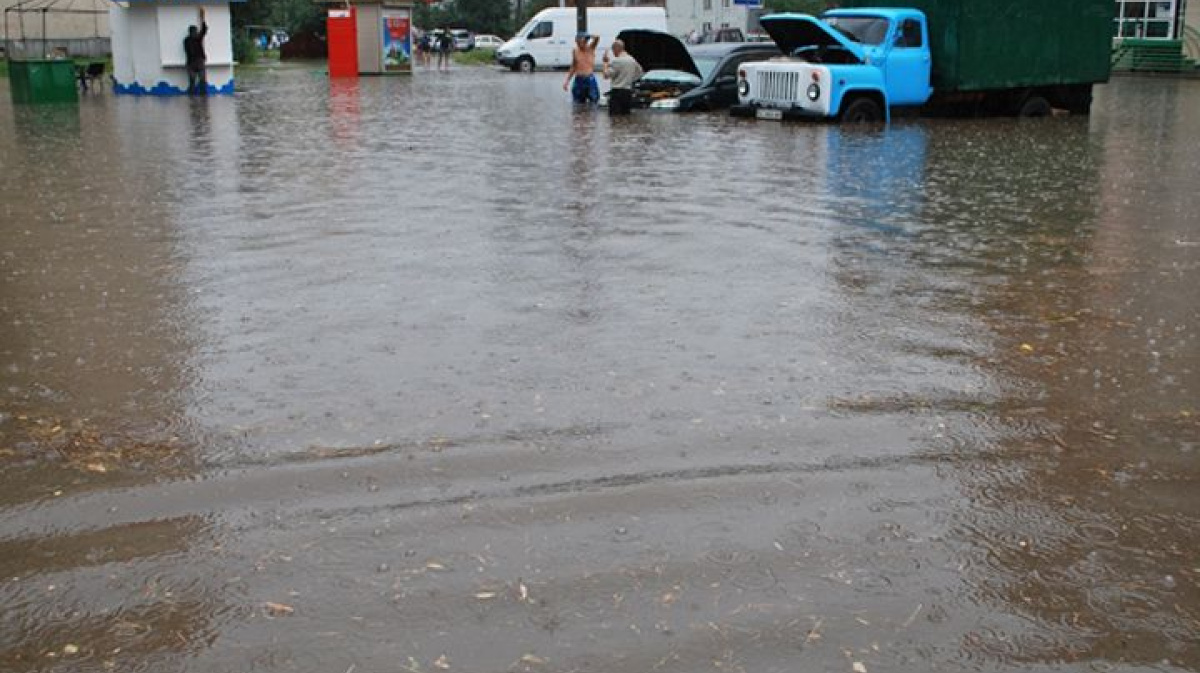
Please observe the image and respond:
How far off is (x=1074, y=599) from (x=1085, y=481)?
1.11 m

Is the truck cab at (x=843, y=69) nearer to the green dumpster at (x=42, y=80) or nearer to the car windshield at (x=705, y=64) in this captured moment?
the car windshield at (x=705, y=64)

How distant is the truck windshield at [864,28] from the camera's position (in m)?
22.5

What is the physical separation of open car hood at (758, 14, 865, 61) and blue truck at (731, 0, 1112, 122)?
22mm

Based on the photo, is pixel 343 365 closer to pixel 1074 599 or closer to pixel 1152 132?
pixel 1074 599

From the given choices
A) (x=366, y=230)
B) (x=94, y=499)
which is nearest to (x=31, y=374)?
(x=94, y=499)

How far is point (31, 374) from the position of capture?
21.3ft

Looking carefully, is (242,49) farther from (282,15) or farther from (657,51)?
(657,51)

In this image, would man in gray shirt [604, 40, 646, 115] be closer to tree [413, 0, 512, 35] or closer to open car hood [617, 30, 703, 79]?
open car hood [617, 30, 703, 79]

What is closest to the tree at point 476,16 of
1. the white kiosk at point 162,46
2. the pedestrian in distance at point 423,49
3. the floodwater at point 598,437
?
the pedestrian in distance at point 423,49

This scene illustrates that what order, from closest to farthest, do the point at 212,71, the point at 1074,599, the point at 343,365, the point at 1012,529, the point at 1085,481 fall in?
the point at 1074,599, the point at 1012,529, the point at 1085,481, the point at 343,365, the point at 212,71

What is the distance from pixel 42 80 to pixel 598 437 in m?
26.1

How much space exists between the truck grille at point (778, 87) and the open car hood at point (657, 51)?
4.09m

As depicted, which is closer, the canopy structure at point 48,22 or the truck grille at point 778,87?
the truck grille at point 778,87

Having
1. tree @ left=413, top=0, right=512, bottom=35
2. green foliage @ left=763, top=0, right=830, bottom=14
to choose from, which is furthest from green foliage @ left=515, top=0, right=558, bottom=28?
green foliage @ left=763, top=0, right=830, bottom=14
